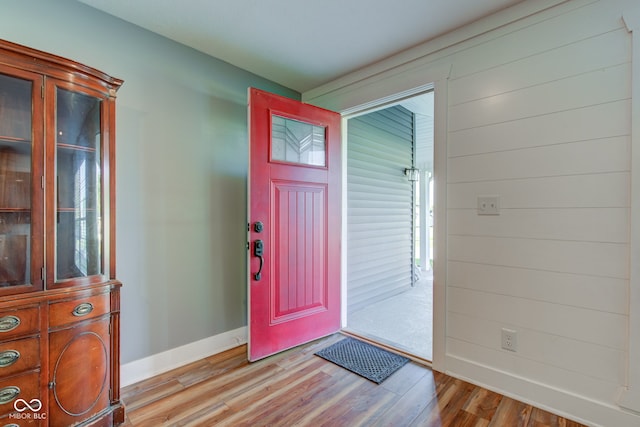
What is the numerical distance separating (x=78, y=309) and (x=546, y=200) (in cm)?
270

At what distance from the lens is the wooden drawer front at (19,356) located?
130cm

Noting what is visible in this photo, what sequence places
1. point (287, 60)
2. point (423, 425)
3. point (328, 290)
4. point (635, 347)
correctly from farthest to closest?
point (328, 290) → point (287, 60) → point (423, 425) → point (635, 347)

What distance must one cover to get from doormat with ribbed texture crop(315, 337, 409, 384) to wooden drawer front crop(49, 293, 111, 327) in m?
1.61

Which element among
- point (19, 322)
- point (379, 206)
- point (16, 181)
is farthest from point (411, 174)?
point (19, 322)

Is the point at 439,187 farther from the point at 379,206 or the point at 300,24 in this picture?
the point at 379,206

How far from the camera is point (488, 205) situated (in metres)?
2.00

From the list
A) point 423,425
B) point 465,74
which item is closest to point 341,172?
point 465,74

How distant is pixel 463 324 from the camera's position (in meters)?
2.12

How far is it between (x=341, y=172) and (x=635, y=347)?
7.64 feet

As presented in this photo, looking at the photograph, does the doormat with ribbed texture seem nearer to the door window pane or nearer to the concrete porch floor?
the concrete porch floor

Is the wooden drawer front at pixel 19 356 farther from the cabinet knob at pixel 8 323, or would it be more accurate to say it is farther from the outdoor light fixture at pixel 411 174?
the outdoor light fixture at pixel 411 174

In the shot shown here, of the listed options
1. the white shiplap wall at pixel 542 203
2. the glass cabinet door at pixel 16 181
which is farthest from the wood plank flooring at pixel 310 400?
the glass cabinet door at pixel 16 181

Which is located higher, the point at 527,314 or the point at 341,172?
the point at 341,172

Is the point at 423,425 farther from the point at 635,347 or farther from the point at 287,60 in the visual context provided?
the point at 287,60
